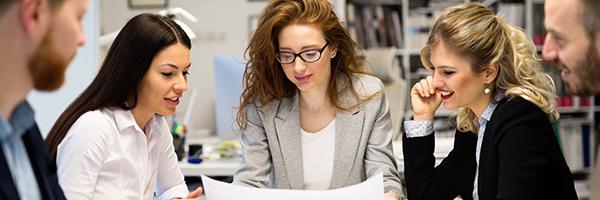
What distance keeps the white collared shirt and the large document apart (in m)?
0.24

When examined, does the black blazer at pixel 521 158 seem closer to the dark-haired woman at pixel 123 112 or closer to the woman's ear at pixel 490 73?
the woman's ear at pixel 490 73

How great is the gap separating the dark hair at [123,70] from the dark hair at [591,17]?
91cm

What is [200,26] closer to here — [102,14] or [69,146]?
[102,14]

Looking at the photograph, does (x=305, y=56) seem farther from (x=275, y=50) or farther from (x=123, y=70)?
(x=123, y=70)

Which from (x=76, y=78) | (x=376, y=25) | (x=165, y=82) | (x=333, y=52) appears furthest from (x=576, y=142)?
(x=165, y=82)

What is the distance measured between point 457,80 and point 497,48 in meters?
0.12

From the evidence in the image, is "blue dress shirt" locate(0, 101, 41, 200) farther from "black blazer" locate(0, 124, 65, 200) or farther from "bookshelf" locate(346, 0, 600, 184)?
"bookshelf" locate(346, 0, 600, 184)

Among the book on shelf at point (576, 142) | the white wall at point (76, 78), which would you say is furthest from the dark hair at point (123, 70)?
the book on shelf at point (576, 142)

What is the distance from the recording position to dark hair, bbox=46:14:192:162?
154 centimetres

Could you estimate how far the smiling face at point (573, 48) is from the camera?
1.14 metres

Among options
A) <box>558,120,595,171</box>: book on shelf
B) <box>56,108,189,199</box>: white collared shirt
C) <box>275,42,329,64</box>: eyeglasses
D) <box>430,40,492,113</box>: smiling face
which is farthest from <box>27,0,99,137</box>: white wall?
<box>558,120,595,171</box>: book on shelf

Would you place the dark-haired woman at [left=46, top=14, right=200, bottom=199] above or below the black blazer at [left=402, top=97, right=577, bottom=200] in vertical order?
above

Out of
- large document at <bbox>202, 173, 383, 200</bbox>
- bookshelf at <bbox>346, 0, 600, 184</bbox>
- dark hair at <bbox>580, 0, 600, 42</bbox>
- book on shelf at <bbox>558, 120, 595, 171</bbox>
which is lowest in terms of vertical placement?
book on shelf at <bbox>558, 120, 595, 171</bbox>

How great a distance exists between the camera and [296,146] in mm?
1840
